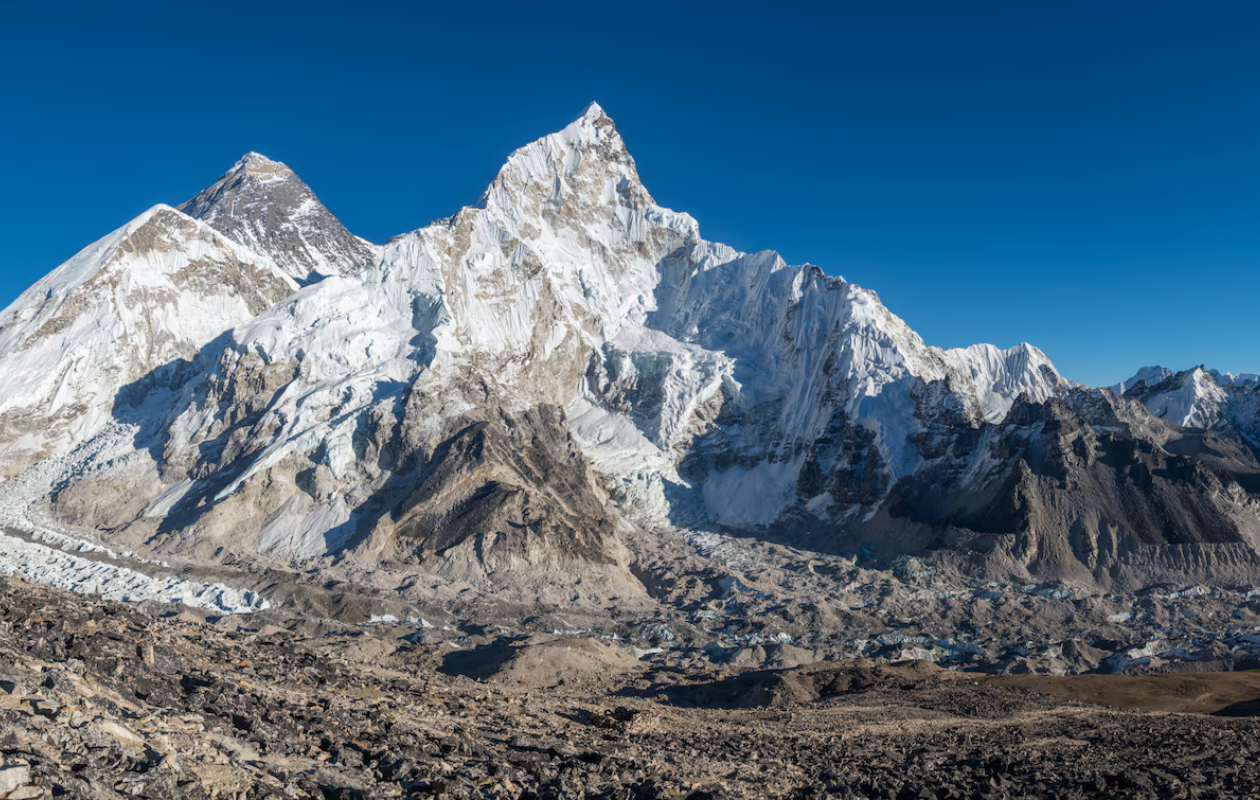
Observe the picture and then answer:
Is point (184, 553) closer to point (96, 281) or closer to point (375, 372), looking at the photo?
point (375, 372)

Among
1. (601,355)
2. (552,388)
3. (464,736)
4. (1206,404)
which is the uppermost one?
(601,355)

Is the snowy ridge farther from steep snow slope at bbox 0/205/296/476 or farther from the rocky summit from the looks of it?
steep snow slope at bbox 0/205/296/476

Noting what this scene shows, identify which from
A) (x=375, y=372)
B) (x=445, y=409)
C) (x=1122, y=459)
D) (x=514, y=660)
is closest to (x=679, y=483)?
(x=445, y=409)

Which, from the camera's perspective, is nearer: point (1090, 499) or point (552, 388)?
point (1090, 499)

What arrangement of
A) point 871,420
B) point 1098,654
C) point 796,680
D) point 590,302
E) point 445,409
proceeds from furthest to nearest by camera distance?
point 590,302
point 871,420
point 445,409
point 1098,654
point 796,680

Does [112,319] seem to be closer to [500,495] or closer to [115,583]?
[115,583]

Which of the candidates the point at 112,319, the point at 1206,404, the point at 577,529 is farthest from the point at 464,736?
the point at 1206,404

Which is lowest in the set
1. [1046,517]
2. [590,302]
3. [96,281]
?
[1046,517]
